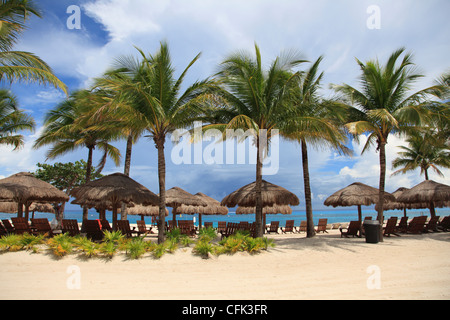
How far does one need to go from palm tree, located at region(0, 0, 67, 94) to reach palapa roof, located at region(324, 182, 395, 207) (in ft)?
46.2

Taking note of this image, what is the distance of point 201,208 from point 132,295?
1447cm

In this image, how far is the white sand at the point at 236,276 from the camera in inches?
206

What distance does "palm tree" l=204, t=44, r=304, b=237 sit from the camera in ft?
36.6

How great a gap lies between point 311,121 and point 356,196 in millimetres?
7404

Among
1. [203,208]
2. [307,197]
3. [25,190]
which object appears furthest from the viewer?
[203,208]

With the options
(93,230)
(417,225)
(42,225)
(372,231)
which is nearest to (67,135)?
(42,225)

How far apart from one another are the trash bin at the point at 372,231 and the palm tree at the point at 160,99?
8.22 metres

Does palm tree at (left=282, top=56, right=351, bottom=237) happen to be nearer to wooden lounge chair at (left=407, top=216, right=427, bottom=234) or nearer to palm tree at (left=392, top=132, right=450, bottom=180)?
wooden lounge chair at (left=407, top=216, right=427, bottom=234)

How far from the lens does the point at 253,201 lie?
12.9m

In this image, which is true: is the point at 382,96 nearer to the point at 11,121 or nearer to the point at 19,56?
the point at 19,56

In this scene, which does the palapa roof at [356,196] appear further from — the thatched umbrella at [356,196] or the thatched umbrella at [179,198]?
the thatched umbrella at [179,198]

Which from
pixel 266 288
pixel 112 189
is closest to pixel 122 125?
pixel 112 189

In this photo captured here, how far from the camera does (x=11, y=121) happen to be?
14695mm
